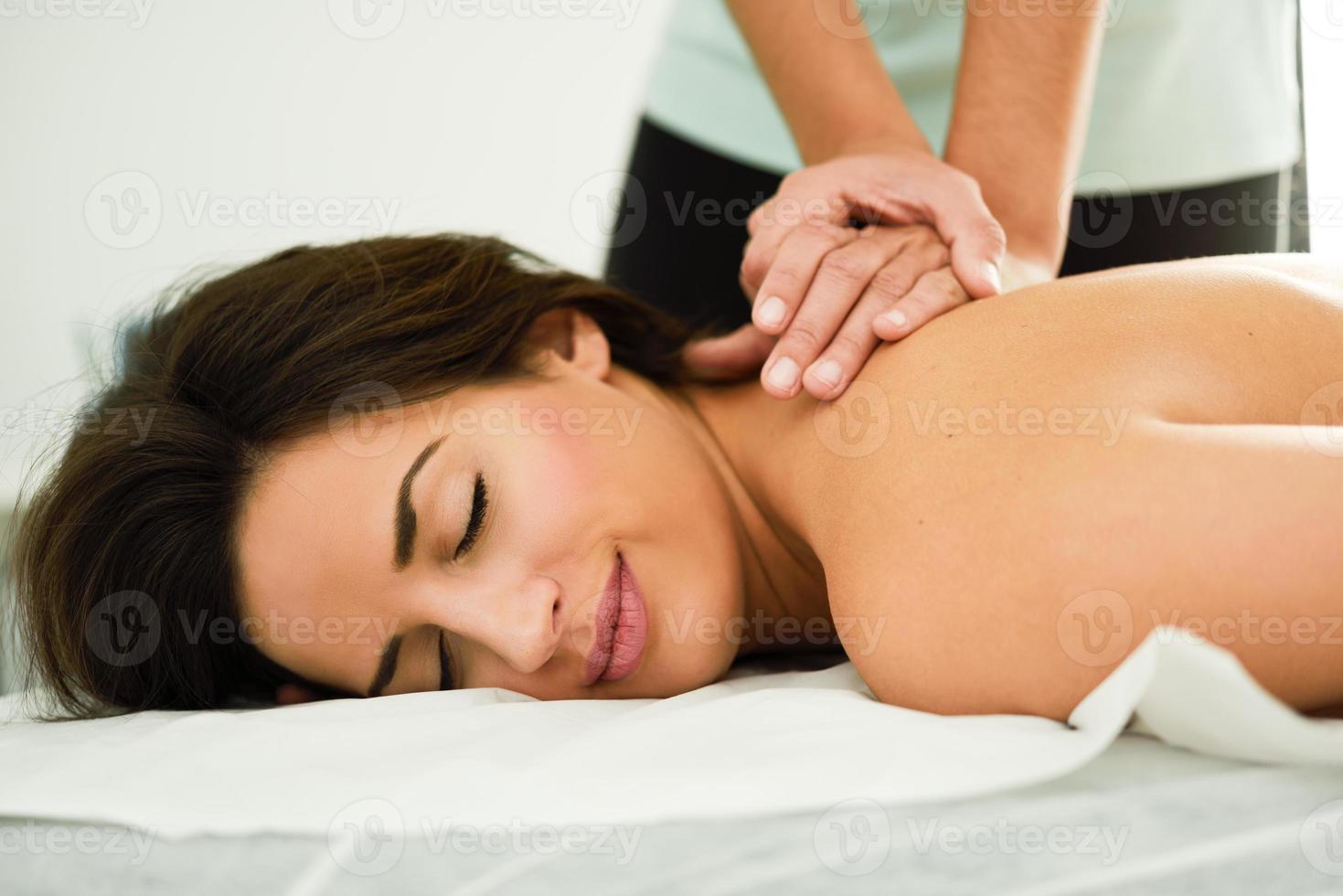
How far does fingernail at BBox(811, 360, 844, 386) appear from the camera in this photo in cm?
99

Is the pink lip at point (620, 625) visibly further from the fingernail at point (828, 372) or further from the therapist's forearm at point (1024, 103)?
the therapist's forearm at point (1024, 103)

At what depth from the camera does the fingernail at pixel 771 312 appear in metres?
1.08

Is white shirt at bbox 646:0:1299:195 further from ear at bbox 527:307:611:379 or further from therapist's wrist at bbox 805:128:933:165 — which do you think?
ear at bbox 527:307:611:379

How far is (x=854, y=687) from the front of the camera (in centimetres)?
92

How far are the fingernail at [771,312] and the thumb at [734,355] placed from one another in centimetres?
18

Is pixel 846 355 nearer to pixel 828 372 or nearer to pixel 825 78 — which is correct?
pixel 828 372

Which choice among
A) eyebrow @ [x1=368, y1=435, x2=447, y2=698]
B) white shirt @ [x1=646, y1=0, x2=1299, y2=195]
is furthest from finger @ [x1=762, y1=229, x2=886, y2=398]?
white shirt @ [x1=646, y1=0, x2=1299, y2=195]

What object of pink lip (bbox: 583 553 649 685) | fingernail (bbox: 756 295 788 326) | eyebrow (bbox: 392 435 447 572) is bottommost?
pink lip (bbox: 583 553 649 685)

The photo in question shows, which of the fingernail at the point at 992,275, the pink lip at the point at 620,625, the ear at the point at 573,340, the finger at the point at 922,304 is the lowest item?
the pink lip at the point at 620,625

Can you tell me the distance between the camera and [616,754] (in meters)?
0.73

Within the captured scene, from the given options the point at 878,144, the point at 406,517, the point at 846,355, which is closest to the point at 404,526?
the point at 406,517

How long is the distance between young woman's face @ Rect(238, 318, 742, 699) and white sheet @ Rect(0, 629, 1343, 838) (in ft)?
0.32

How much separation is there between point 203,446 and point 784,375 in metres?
0.64

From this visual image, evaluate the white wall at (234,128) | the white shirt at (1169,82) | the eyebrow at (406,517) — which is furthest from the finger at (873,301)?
the white wall at (234,128)
